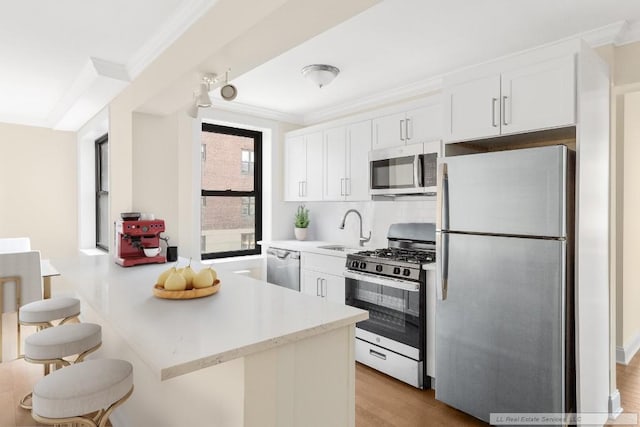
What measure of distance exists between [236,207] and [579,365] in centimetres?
365

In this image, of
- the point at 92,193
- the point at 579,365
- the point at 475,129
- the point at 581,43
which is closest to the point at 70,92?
the point at 92,193

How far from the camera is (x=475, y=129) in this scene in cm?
244

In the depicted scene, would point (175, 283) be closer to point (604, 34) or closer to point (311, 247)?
Answer: point (311, 247)

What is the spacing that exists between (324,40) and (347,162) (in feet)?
4.69

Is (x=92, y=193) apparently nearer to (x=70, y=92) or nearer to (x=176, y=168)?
(x=70, y=92)

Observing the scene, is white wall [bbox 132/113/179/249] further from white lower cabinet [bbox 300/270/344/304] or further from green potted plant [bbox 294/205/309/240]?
green potted plant [bbox 294/205/309/240]

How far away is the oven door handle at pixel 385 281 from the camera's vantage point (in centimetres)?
280

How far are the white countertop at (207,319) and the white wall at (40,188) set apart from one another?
11.4ft

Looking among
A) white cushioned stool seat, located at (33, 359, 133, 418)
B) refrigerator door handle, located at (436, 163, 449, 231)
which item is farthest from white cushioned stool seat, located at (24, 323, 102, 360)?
refrigerator door handle, located at (436, 163, 449, 231)

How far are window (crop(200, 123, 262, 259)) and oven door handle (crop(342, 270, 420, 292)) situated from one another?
178 centimetres

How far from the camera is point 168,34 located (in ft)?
7.69

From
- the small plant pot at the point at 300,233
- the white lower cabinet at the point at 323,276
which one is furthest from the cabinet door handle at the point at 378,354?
the small plant pot at the point at 300,233

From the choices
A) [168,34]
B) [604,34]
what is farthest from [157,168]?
[604,34]

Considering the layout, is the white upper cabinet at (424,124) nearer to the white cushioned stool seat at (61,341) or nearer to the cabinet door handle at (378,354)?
the cabinet door handle at (378,354)
